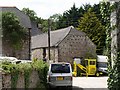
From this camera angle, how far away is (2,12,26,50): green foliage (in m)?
32.6

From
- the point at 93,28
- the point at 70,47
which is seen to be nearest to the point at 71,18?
the point at 93,28

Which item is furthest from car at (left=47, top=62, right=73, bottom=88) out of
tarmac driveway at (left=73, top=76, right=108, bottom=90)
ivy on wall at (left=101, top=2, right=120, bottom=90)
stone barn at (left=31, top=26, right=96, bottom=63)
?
stone barn at (left=31, top=26, right=96, bottom=63)

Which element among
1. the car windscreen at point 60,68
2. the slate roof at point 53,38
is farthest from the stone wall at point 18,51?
the car windscreen at point 60,68

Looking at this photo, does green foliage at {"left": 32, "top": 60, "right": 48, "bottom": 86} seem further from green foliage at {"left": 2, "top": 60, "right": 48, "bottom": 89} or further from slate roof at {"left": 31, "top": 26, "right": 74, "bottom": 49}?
slate roof at {"left": 31, "top": 26, "right": 74, "bottom": 49}

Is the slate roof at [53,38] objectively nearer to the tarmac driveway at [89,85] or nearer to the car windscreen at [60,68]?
the tarmac driveway at [89,85]

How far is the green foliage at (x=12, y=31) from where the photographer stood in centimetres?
3256

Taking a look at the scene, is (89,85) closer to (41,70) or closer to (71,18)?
(41,70)

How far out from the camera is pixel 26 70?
572 inches

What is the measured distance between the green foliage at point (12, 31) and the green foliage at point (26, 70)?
15.3 meters

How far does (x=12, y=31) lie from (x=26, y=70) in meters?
18.9

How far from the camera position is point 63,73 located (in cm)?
1898

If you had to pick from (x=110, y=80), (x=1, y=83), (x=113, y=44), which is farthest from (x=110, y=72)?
(x=1, y=83)

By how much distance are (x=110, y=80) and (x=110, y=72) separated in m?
0.25

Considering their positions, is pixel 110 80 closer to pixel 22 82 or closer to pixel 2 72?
pixel 2 72
